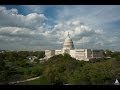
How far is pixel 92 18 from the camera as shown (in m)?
3.37

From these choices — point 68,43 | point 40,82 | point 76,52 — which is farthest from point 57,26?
point 40,82

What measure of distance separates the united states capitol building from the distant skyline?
4 cm

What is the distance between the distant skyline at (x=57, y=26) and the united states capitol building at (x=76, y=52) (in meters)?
0.04

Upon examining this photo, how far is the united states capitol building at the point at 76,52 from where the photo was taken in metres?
3.35

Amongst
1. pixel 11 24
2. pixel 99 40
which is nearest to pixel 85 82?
pixel 99 40

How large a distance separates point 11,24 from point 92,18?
2.36 ft

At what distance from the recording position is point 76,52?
11.2ft

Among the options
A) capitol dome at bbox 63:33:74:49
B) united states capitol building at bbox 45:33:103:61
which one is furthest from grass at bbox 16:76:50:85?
capitol dome at bbox 63:33:74:49

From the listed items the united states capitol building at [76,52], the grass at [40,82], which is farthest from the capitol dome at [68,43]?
the grass at [40,82]

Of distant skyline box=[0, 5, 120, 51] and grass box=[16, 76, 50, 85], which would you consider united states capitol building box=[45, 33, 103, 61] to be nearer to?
distant skyline box=[0, 5, 120, 51]

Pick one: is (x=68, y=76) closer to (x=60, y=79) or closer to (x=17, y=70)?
(x=60, y=79)

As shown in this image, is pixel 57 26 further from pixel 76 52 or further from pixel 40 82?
pixel 40 82

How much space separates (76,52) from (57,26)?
0.29 m
